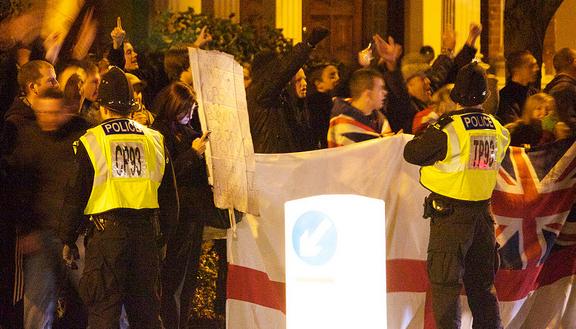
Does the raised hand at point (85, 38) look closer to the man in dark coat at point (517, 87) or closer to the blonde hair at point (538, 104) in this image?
the blonde hair at point (538, 104)

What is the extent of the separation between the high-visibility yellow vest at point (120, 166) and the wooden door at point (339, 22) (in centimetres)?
1153

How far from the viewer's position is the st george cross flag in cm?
827

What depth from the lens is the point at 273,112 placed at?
894 cm

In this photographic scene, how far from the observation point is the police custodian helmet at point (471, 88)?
7.63 m

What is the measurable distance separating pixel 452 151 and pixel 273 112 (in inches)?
74.4

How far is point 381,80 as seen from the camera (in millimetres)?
8477

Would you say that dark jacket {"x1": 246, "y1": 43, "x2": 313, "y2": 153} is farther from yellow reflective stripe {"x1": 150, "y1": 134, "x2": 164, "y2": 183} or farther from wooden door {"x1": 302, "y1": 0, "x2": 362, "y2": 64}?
wooden door {"x1": 302, "y1": 0, "x2": 362, "y2": 64}

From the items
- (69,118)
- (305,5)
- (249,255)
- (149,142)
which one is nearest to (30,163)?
(69,118)

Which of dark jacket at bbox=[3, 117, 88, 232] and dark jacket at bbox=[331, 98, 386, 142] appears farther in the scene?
dark jacket at bbox=[331, 98, 386, 142]

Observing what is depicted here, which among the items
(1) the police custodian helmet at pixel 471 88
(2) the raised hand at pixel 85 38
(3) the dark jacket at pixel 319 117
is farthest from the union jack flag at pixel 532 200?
(2) the raised hand at pixel 85 38

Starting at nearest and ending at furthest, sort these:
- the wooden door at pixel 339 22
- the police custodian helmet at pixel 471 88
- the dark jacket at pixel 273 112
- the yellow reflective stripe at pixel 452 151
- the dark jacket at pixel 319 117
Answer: the yellow reflective stripe at pixel 452 151, the police custodian helmet at pixel 471 88, the dark jacket at pixel 273 112, the dark jacket at pixel 319 117, the wooden door at pixel 339 22

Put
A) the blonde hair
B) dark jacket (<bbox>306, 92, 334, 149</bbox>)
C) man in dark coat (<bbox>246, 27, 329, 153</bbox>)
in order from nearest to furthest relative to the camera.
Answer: man in dark coat (<bbox>246, 27, 329, 153</bbox>)
the blonde hair
dark jacket (<bbox>306, 92, 334, 149</bbox>)

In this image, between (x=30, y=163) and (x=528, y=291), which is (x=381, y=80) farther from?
(x=30, y=163)

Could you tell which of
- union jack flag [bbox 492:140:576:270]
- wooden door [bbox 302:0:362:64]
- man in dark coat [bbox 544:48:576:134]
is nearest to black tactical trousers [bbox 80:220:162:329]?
union jack flag [bbox 492:140:576:270]
